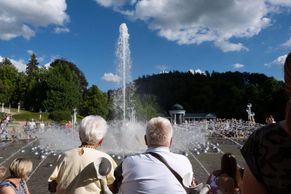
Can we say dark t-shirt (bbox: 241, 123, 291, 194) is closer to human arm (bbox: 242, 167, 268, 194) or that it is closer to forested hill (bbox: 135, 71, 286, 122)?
human arm (bbox: 242, 167, 268, 194)

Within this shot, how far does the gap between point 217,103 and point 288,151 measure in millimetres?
115620

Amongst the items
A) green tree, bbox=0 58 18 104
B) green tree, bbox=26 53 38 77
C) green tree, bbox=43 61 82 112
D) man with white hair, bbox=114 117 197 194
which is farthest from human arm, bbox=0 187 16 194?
green tree, bbox=26 53 38 77

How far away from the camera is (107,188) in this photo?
4609 millimetres

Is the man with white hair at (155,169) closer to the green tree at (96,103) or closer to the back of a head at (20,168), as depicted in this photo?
the back of a head at (20,168)

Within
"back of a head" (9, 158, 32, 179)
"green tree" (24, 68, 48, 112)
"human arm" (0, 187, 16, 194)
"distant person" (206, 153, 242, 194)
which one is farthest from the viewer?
"green tree" (24, 68, 48, 112)

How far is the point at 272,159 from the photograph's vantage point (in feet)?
8.18

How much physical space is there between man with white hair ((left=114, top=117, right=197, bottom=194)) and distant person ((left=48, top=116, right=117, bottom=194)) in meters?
0.19

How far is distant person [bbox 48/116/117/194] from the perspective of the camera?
4.67 metres

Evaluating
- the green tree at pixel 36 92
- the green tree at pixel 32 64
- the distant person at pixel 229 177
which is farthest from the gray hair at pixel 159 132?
the green tree at pixel 32 64

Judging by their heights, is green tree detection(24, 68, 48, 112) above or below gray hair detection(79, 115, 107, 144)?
above

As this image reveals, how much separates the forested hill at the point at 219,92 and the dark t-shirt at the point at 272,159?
8613cm

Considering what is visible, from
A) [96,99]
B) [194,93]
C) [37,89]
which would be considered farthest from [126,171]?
[194,93]

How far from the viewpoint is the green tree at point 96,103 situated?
9325cm

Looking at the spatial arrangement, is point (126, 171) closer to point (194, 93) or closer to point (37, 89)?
point (37, 89)
